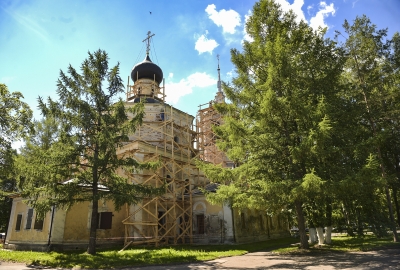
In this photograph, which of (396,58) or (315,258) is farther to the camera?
(396,58)

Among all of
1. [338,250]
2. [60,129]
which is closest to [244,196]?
[338,250]

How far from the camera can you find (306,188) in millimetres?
9398

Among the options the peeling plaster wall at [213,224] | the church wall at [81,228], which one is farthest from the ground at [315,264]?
the peeling plaster wall at [213,224]

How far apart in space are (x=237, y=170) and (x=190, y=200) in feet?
31.3

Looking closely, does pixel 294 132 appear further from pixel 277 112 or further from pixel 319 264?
pixel 319 264

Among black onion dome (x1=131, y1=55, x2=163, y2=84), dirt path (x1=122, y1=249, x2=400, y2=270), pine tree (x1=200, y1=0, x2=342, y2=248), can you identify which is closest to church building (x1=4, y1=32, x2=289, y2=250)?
black onion dome (x1=131, y1=55, x2=163, y2=84)

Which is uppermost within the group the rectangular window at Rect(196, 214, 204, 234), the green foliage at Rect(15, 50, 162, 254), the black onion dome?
the black onion dome

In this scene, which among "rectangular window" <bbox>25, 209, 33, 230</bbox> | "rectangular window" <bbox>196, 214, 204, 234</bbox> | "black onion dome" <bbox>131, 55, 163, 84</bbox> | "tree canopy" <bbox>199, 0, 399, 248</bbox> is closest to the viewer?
"tree canopy" <bbox>199, 0, 399, 248</bbox>

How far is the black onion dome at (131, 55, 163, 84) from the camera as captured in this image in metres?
26.0

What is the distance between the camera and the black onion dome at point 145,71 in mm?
26031

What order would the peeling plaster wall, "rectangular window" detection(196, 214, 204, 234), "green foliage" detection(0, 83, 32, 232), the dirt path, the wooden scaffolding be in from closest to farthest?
the dirt path < "green foliage" detection(0, 83, 32, 232) < the wooden scaffolding < the peeling plaster wall < "rectangular window" detection(196, 214, 204, 234)

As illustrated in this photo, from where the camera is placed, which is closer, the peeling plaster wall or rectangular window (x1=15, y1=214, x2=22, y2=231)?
rectangular window (x1=15, y1=214, x2=22, y2=231)

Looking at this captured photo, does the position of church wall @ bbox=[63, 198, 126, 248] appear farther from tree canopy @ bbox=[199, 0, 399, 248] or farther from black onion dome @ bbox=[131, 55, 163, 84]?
black onion dome @ bbox=[131, 55, 163, 84]

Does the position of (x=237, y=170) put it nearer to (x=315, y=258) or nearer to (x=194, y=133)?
(x=315, y=258)
